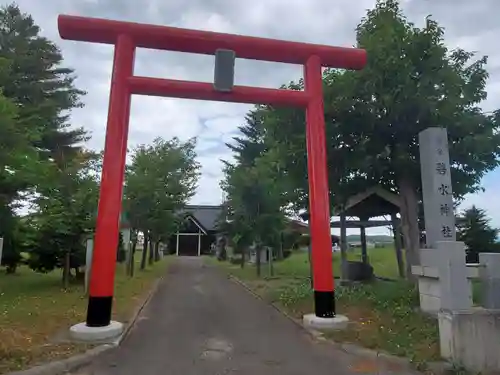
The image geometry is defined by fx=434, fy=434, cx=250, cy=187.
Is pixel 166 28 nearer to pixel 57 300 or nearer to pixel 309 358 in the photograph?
pixel 309 358

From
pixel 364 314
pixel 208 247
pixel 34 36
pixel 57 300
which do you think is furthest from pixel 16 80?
pixel 208 247

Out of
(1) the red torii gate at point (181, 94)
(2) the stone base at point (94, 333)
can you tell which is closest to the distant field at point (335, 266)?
(1) the red torii gate at point (181, 94)

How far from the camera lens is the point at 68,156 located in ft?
71.3

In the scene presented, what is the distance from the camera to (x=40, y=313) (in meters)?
9.09

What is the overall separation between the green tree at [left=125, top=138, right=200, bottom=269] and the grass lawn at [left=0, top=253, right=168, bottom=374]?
387cm

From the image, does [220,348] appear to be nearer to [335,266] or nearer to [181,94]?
[181,94]

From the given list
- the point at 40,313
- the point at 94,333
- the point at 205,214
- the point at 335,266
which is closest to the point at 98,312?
the point at 94,333

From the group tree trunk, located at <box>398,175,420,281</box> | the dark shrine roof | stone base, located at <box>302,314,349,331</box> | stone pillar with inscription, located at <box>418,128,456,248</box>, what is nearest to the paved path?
stone base, located at <box>302,314,349,331</box>

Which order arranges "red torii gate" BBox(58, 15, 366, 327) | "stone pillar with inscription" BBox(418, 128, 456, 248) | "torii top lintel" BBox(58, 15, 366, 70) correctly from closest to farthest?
"red torii gate" BBox(58, 15, 366, 327) < "torii top lintel" BBox(58, 15, 366, 70) < "stone pillar with inscription" BBox(418, 128, 456, 248)

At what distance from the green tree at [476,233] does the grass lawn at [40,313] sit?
1210 cm

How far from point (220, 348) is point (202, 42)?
578cm

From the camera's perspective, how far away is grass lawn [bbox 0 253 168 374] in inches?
234

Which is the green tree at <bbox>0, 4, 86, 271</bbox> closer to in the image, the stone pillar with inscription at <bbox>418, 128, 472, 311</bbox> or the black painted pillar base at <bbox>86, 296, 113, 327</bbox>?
the black painted pillar base at <bbox>86, 296, 113, 327</bbox>

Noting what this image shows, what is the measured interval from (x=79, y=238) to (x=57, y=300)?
2888 mm
